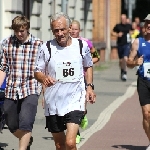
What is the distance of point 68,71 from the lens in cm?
873

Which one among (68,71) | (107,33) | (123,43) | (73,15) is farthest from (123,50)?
(68,71)

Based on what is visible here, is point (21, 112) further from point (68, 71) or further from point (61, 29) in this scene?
point (61, 29)

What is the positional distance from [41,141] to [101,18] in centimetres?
2726

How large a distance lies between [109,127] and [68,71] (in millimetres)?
5301

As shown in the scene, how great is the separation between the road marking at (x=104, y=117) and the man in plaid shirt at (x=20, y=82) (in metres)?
1.80

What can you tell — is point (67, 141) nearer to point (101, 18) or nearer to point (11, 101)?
point (11, 101)

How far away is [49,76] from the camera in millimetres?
8719

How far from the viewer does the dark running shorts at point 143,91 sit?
11079 millimetres

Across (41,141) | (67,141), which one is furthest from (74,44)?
(41,141)

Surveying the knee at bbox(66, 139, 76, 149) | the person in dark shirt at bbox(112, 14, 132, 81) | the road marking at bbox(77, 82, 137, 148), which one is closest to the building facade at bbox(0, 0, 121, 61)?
the person in dark shirt at bbox(112, 14, 132, 81)

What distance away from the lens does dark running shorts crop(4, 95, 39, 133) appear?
384 inches

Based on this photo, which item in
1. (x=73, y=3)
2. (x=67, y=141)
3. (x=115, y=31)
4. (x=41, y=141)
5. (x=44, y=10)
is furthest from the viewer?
(x=73, y=3)

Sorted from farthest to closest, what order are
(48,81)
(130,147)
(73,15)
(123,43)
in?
1. (73,15)
2. (123,43)
3. (130,147)
4. (48,81)

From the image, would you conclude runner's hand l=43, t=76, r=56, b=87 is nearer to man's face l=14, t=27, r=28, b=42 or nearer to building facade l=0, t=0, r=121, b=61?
man's face l=14, t=27, r=28, b=42
